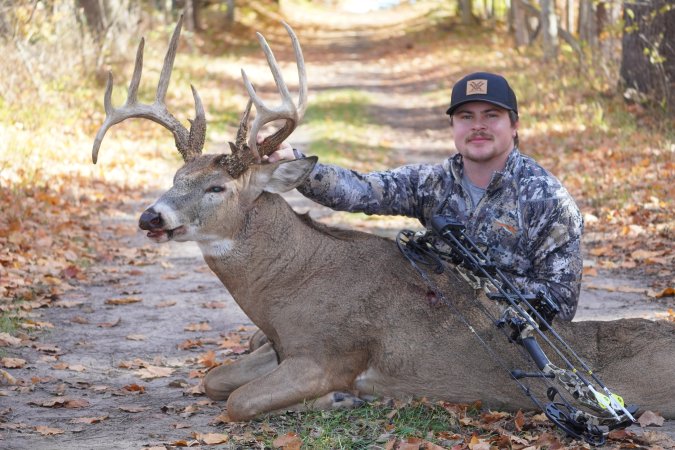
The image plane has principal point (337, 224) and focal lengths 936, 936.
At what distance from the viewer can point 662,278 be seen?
8.61m

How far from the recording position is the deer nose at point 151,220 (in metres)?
5.32

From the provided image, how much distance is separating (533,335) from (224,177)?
2050 mm

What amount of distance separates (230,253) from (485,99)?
182 centimetres

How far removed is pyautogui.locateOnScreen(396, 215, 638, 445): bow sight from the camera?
4.77 m

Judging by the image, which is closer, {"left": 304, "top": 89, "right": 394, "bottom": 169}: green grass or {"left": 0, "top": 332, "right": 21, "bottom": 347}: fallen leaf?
{"left": 0, "top": 332, "right": 21, "bottom": 347}: fallen leaf

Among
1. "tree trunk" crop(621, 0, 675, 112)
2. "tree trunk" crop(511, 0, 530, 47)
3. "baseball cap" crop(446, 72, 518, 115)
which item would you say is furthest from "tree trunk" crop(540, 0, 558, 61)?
"baseball cap" crop(446, 72, 518, 115)

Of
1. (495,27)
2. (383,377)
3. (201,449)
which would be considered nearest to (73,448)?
(201,449)

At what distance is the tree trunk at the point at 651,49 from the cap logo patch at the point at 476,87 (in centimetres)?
844

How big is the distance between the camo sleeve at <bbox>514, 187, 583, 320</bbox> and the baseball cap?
636 millimetres

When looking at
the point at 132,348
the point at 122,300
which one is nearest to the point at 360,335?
the point at 132,348

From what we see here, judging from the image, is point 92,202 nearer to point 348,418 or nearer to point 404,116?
point 348,418

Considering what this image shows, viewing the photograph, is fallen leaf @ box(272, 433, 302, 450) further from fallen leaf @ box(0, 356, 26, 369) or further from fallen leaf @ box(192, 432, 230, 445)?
fallen leaf @ box(0, 356, 26, 369)

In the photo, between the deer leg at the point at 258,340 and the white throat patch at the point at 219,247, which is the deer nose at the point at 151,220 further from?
the deer leg at the point at 258,340

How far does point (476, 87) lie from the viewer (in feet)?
18.9
